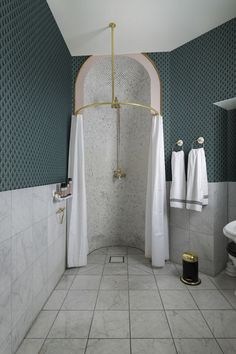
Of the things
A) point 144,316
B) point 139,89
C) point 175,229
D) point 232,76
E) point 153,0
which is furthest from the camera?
point 139,89

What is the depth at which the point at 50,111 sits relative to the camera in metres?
1.83

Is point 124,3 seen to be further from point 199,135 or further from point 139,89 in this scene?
point 199,135

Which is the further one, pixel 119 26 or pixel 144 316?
pixel 119 26

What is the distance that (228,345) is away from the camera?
1299mm

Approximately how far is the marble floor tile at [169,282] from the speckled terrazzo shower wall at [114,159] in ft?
2.53

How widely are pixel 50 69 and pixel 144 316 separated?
229cm

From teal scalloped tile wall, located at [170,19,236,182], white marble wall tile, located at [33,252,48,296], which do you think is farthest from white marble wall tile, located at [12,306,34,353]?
teal scalloped tile wall, located at [170,19,236,182]

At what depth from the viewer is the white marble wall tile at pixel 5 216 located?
110 cm

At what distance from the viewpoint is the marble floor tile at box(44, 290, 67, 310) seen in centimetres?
167

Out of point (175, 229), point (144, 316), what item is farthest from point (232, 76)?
point (144, 316)

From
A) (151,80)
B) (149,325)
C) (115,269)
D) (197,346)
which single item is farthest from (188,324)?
(151,80)

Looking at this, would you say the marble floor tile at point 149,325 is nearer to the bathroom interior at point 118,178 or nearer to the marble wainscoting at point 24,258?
the bathroom interior at point 118,178

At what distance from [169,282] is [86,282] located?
2.83 ft

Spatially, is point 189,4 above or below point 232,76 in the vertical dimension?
above
